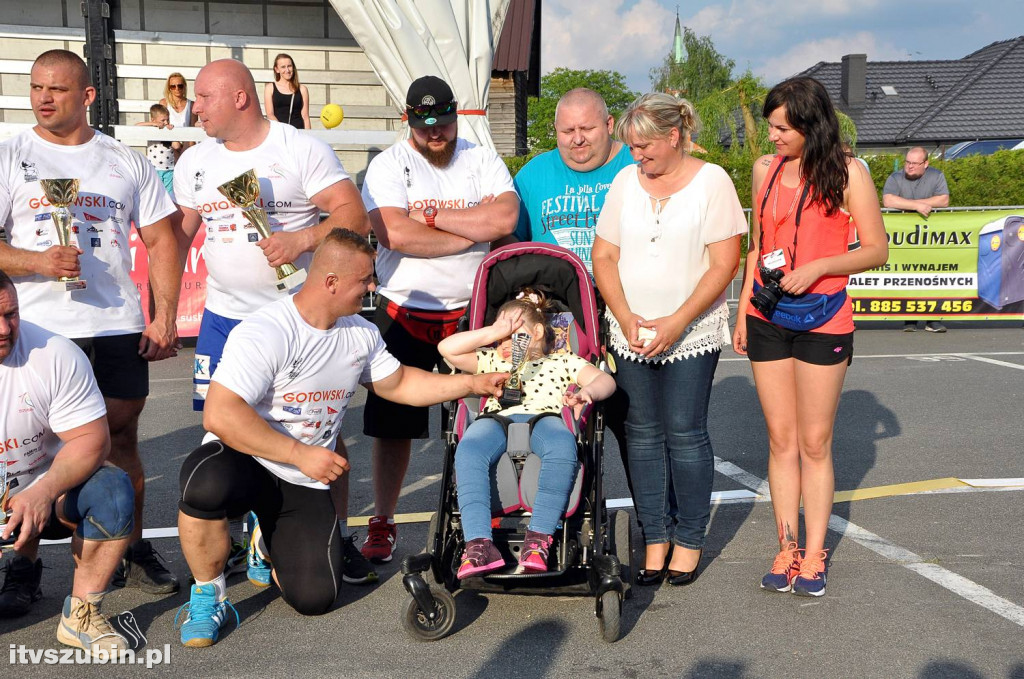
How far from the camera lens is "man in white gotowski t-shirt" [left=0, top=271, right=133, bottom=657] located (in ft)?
12.4

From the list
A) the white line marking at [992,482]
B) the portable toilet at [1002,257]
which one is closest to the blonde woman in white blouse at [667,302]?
the white line marking at [992,482]

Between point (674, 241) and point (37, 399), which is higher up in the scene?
point (674, 241)

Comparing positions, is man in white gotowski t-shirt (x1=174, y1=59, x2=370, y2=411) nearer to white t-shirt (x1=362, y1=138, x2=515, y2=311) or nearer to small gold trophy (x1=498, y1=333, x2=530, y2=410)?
white t-shirt (x1=362, y1=138, x2=515, y2=311)

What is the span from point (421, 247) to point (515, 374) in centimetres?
81

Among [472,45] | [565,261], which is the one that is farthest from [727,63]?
[565,261]

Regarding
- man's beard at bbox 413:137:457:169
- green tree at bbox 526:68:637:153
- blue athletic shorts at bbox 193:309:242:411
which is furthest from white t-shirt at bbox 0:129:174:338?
green tree at bbox 526:68:637:153

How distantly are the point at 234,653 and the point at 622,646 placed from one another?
1.44m

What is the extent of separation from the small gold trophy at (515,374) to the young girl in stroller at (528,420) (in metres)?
0.03

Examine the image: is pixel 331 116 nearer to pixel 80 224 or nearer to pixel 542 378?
pixel 80 224

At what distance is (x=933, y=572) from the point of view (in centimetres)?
462

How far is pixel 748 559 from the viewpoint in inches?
193

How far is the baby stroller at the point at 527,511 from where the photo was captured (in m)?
3.93

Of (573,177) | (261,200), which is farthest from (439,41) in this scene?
(261,200)

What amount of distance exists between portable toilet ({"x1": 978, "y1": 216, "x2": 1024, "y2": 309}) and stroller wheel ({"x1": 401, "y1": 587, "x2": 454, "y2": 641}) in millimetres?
10094
